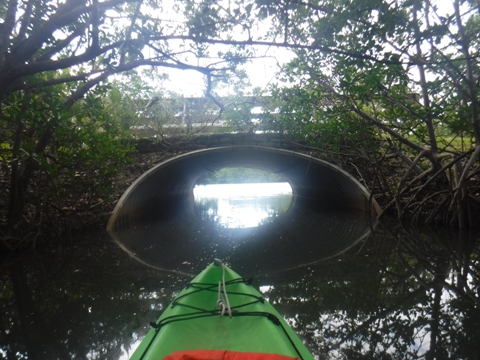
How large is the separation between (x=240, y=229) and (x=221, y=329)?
25.0 feet

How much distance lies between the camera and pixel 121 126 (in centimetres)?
901

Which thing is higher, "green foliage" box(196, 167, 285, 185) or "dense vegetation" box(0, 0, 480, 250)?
"dense vegetation" box(0, 0, 480, 250)

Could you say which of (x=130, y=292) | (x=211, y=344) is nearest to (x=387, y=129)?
(x=130, y=292)

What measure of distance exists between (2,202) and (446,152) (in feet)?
26.4

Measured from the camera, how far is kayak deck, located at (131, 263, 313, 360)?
2.50 meters

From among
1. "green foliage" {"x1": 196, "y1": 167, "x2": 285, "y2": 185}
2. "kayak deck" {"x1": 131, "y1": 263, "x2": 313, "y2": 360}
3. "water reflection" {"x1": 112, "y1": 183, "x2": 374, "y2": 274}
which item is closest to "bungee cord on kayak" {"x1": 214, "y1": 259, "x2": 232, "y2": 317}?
"kayak deck" {"x1": 131, "y1": 263, "x2": 313, "y2": 360}

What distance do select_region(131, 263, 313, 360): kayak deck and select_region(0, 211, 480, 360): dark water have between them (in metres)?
0.51

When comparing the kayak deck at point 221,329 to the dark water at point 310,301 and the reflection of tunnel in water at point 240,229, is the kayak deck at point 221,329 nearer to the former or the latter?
the dark water at point 310,301

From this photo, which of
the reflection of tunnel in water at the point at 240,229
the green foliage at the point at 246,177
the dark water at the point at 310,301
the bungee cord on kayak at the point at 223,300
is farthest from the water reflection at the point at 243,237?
the green foliage at the point at 246,177

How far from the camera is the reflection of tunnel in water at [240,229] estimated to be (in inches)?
277

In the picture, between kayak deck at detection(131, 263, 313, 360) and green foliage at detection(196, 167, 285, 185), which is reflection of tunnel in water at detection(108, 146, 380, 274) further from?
green foliage at detection(196, 167, 285, 185)

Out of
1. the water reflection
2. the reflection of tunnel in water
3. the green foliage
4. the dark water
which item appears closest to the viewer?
the dark water

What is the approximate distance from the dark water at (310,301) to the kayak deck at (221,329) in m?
0.51

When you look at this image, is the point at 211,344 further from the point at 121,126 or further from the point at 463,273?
the point at 121,126
